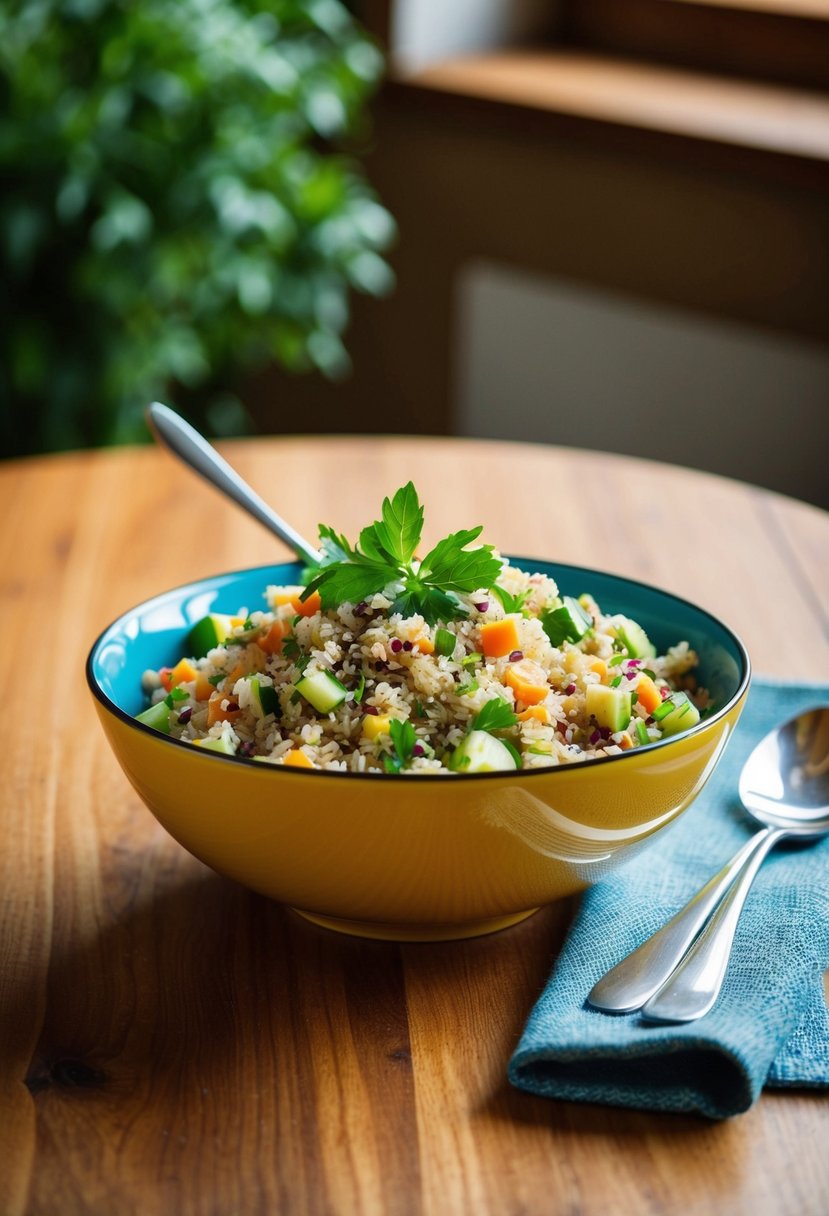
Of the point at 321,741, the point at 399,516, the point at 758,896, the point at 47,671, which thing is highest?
the point at 399,516

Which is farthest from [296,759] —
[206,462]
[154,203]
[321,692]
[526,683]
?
[154,203]

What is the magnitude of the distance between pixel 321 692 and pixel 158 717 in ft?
0.51

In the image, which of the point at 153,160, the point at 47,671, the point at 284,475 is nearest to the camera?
the point at 47,671

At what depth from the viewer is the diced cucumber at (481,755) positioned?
0.83m

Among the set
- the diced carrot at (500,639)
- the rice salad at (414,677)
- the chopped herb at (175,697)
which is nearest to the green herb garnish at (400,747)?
the rice salad at (414,677)

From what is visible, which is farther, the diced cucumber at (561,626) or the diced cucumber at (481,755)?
the diced cucumber at (561,626)

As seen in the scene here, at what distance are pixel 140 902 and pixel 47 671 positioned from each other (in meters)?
0.41

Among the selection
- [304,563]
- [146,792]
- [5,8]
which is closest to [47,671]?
[304,563]

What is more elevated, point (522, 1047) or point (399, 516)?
point (399, 516)

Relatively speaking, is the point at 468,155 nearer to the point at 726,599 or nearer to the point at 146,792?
the point at 726,599

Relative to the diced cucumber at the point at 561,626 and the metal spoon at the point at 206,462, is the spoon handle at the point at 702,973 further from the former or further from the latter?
the metal spoon at the point at 206,462

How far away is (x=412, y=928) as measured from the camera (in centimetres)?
89

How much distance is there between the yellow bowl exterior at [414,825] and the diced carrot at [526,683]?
0.10 metres

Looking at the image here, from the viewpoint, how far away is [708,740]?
87cm
